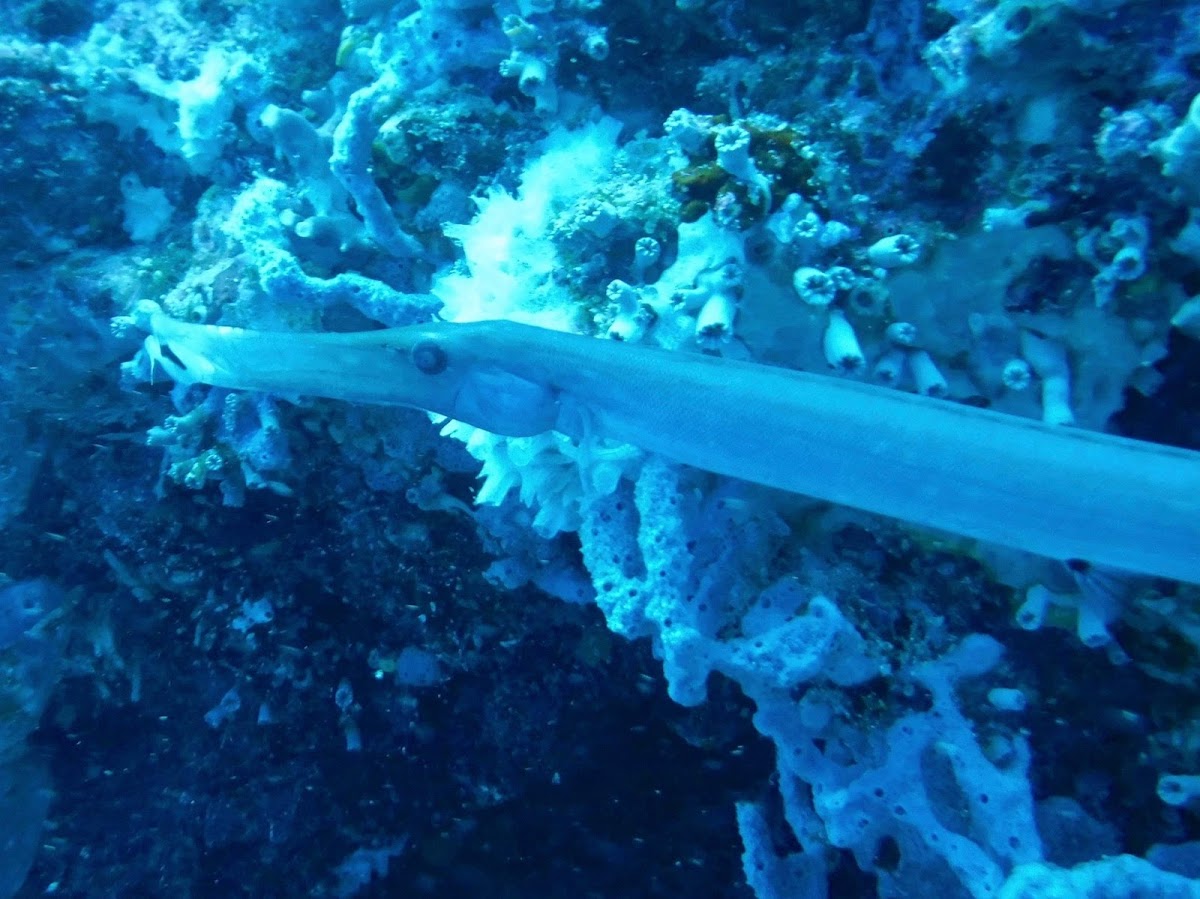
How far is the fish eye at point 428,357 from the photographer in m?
2.47

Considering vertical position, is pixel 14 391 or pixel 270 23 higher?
pixel 270 23

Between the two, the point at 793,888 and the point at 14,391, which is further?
the point at 14,391

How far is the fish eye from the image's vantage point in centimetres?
247

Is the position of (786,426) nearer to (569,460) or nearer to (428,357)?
(569,460)

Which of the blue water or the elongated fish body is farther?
the blue water

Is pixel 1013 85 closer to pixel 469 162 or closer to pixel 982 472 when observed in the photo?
pixel 982 472

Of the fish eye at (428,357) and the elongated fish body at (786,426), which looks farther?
the fish eye at (428,357)

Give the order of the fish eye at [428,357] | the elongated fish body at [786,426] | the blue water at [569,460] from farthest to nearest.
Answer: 1. the blue water at [569,460]
2. the fish eye at [428,357]
3. the elongated fish body at [786,426]

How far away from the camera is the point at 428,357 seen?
8.13ft

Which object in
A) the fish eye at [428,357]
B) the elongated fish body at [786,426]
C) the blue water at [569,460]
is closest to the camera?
the elongated fish body at [786,426]

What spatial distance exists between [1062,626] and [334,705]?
12.6ft

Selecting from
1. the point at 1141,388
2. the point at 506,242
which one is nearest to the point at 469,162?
the point at 506,242

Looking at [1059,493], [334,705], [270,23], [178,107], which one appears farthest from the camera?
[270,23]

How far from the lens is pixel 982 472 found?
2.27 metres
